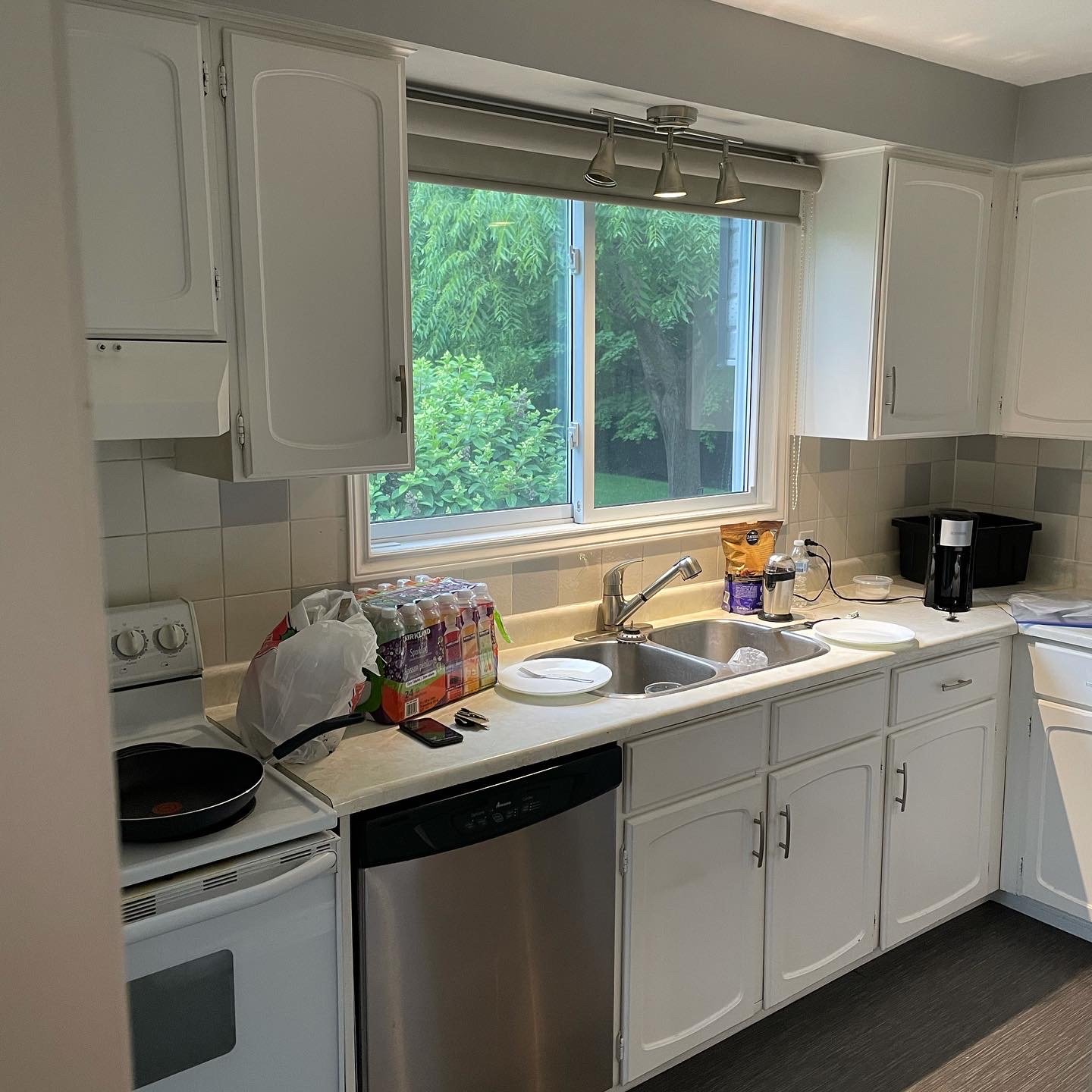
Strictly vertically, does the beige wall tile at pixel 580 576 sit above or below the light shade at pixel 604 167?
below

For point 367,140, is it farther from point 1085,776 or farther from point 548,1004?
point 1085,776

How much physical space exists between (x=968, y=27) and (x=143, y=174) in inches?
77.5

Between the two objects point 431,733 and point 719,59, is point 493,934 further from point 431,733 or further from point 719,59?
point 719,59

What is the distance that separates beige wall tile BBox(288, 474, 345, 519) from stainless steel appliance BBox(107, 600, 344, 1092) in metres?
0.62

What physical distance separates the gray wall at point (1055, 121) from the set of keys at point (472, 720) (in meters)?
2.31

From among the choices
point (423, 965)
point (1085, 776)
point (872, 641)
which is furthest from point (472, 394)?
point (1085, 776)

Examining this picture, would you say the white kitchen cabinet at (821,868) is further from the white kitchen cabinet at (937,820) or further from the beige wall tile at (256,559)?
the beige wall tile at (256,559)

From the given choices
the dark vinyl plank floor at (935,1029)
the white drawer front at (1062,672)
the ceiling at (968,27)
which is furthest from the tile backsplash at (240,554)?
the ceiling at (968,27)

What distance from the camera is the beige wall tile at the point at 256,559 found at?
2203mm

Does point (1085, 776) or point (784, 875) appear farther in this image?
point (1085, 776)

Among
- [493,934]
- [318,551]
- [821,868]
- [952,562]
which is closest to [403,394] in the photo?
[318,551]

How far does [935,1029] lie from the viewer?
265cm

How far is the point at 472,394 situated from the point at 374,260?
24.6 inches

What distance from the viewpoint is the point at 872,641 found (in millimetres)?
2650
